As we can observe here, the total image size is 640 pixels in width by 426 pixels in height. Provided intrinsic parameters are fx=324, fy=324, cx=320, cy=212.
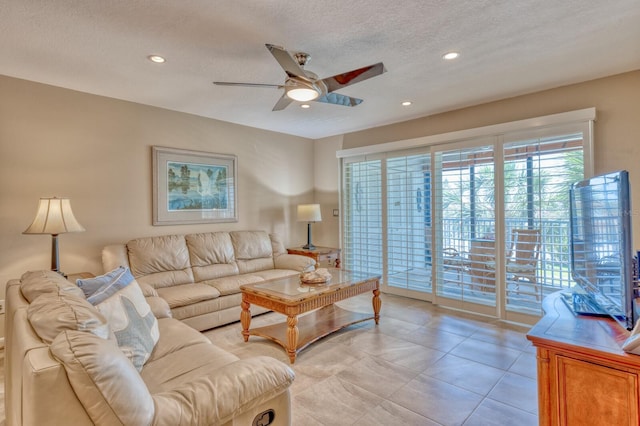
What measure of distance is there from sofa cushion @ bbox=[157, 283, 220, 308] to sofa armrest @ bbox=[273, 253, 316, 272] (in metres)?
1.17

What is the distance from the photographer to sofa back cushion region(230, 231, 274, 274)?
4.39m

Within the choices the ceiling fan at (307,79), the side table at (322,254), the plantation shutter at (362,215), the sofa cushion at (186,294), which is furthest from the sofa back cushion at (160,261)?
the plantation shutter at (362,215)

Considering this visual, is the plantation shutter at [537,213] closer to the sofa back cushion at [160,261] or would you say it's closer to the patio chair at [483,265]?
the patio chair at [483,265]

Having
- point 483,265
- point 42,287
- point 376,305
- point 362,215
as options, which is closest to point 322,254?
point 362,215

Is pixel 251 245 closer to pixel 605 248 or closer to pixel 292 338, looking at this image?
pixel 292 338

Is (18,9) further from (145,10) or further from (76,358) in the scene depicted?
(76,358)

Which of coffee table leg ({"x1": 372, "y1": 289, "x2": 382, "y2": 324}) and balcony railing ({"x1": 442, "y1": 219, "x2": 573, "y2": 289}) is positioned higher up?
balcony railing ({"x1": 442, "y1": 219, "x2": 573, "y2": 289})

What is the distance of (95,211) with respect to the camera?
349 centimetres

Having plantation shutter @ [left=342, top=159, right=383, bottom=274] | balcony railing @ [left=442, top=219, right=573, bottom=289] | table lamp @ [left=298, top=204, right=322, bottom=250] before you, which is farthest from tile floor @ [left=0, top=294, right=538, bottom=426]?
table lamp @ [left=298, top=204, right=322, bottom=250]

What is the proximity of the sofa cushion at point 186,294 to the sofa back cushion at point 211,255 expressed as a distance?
345 mm

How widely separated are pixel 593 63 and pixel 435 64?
4.48 feet

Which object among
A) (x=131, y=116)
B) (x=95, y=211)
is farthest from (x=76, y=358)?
(x=131, y=116)

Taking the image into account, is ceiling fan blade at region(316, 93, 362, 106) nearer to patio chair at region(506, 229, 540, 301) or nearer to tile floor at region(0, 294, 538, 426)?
tile floor at region(0, 294, 538, 426)

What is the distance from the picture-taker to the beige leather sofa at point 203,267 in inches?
132
